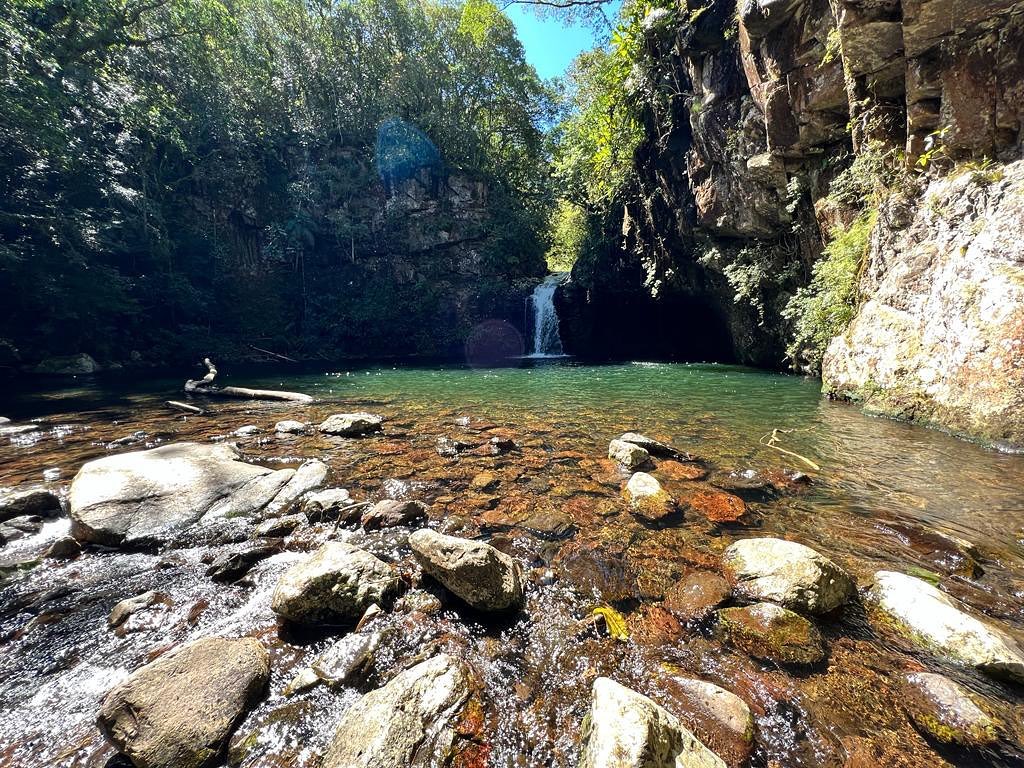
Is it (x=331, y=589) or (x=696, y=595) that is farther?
(x=696, y=595)

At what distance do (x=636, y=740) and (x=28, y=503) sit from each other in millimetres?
5805

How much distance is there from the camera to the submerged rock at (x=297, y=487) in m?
4.15

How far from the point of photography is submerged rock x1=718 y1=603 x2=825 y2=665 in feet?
7.41

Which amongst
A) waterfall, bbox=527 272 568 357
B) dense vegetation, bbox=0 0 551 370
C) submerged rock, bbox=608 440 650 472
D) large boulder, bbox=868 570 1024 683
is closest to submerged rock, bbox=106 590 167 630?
submerged rock, bbox=608 440 650 472

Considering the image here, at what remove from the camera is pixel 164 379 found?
1573 cm

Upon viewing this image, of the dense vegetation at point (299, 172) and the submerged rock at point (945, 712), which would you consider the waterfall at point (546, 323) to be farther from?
the submerged rock at point (945, 712)

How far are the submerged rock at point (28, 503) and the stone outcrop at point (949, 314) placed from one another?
11187 mm

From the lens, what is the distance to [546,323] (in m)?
27.8

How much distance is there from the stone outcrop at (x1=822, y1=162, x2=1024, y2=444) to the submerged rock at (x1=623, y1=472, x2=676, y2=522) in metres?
4.99

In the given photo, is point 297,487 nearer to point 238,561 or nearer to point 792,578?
point 238,561

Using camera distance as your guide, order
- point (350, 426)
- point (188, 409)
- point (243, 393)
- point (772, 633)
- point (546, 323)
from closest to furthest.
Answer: point (772, 633) < point (350, 426) < point (188, 409) < point (243, 393) < point (546, 323)

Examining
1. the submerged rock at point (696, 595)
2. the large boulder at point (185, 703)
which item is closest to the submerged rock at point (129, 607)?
the large boulder at point (185, 703)

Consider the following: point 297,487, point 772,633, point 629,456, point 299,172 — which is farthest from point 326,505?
point 299,172

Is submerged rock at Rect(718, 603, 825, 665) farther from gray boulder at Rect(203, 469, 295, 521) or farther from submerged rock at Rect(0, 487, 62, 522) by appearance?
submerged rock at Rect(0, 487, 62, 522)
